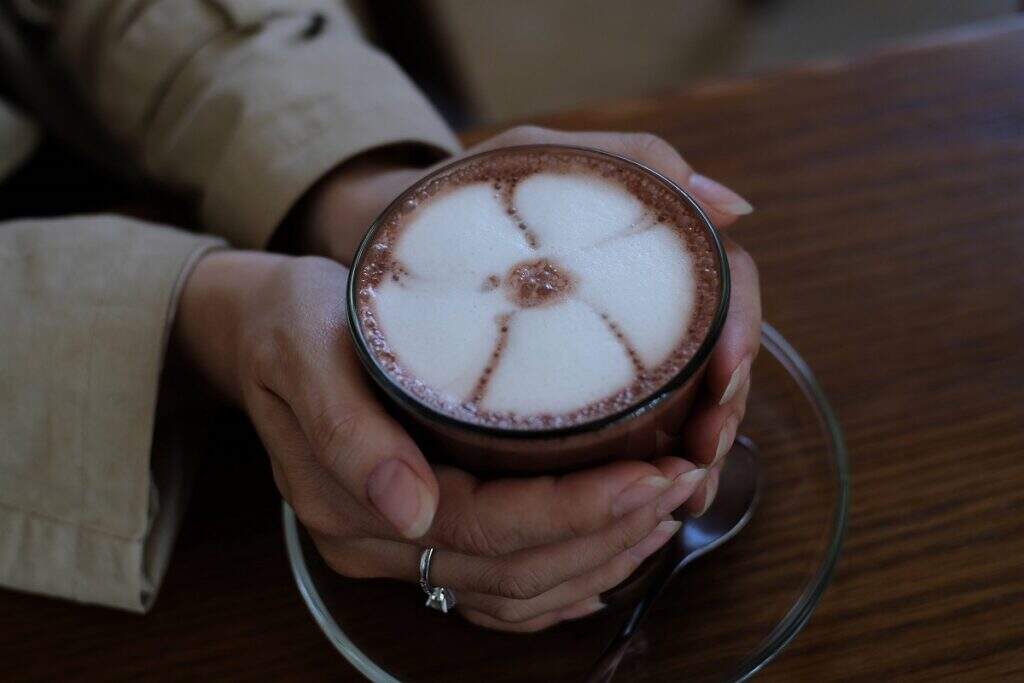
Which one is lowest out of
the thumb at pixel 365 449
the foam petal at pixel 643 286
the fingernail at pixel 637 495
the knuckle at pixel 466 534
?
the knuckle at pixel 466 534

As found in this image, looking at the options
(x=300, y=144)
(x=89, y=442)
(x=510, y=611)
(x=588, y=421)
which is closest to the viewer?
(x=588, y=421)

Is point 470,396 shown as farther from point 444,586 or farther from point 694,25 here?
point 694,25

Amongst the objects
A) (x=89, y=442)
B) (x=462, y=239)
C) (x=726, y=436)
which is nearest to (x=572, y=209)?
(x=462, y=239)

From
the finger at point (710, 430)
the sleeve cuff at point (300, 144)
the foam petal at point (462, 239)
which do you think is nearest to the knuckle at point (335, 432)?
the foam petal at point (462, 239)

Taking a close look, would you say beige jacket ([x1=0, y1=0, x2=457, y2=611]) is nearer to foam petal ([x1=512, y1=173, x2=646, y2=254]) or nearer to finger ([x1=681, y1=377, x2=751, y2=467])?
foam petal ([x1=512, y1=173, x2=646, y2=254])

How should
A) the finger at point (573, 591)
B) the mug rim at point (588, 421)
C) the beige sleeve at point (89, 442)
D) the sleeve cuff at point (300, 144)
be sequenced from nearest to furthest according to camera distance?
the mug rim at point (588, 421) < the finger at point (573, 591) < the beige sleeve at point (89, 442) < the sleeve cuff at point (300, 144)

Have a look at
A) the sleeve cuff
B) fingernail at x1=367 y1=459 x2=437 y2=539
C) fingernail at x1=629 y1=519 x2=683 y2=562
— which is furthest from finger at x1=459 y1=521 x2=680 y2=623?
the sleeve cuff

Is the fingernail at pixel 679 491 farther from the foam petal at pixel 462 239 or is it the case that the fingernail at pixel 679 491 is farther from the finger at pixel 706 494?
the foam petal at pixel 462 239

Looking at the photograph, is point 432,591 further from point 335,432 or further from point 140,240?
point 140,240
